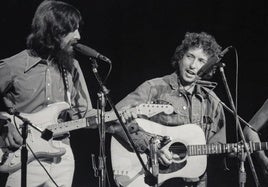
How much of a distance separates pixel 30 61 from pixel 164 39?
2.00 metres

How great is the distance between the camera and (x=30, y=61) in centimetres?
348

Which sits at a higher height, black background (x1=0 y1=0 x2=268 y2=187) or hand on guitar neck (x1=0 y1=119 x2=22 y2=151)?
black background (x1=0 y1=0 x2=268 y2=187)

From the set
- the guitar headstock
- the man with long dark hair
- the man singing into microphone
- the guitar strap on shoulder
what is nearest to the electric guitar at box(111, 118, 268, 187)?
the man singing into microphone

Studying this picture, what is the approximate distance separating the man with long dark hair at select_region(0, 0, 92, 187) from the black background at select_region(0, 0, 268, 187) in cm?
102

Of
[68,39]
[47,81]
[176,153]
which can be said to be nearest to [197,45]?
[176,153]

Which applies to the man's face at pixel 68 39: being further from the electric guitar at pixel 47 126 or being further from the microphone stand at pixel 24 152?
the microphone stand at pixel 24 152

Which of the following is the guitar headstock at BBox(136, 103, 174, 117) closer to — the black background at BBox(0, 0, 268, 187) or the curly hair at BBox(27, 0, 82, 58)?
the curly hair at BBox(27, 0, 82, 58)

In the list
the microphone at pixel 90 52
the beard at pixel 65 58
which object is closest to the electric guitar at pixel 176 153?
the beard at pixel 65 58

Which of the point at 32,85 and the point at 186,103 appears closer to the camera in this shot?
the point at 32,85

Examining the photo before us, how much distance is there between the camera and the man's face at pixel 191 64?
4.14 m

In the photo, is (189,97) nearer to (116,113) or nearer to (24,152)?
(116,113)

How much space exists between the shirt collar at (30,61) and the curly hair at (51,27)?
0.04 m

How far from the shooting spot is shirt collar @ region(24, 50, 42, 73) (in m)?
3.44

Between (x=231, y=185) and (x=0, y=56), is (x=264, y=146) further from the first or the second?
(x=0, y=56)
